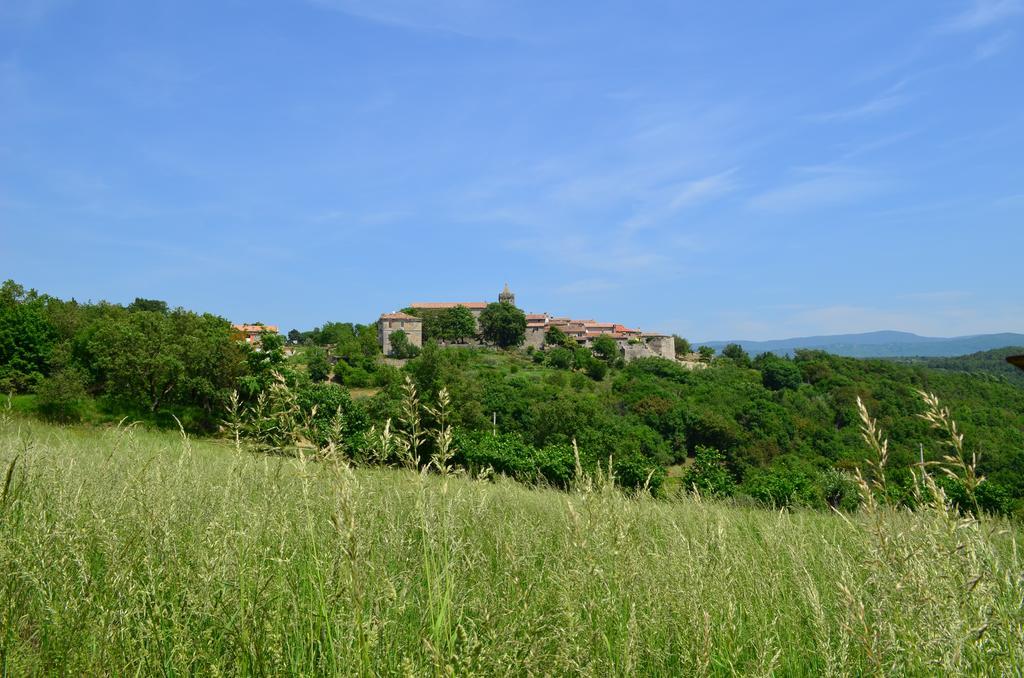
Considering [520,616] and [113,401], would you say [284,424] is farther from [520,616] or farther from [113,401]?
[113,401]

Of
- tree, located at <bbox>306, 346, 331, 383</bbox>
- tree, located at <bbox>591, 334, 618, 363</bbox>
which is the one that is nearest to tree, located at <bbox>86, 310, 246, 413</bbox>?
tree, located at <bbox>306, 346, 331, 383</bbox>

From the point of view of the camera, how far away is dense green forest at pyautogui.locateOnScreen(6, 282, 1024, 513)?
2498cm

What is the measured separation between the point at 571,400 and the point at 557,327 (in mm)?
53747

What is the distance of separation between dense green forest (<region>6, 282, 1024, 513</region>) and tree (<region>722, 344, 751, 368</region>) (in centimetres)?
723

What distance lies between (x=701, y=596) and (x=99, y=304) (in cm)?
6271

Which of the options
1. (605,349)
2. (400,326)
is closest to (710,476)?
(605,349)

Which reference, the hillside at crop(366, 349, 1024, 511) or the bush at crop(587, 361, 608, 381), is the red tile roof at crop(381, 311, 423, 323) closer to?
the hillside at crop(366, 349, 1024, 511)

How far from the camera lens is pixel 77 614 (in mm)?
1601

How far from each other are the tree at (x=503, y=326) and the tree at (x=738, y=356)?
29.2 metres

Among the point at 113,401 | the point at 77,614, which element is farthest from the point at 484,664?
the point at 113,401

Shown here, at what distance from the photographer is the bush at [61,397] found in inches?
1021

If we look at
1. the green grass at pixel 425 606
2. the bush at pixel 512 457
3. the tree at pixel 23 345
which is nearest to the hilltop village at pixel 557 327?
the tree at pixel 23 345

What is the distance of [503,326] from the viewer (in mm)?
88250

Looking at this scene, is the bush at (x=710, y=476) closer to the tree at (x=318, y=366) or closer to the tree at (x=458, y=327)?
the tree at (x=318, y=366)
